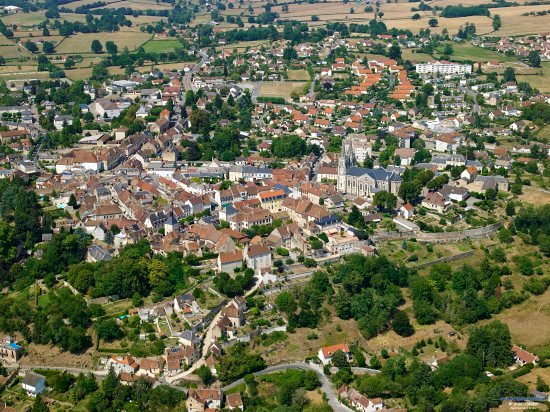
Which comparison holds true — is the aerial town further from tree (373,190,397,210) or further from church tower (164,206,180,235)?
tree (373,190,397,210)

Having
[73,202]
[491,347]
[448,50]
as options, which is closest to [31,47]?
[448,50]

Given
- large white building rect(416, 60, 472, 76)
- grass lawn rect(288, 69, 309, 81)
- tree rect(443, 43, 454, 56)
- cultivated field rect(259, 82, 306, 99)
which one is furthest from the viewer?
tree rect(443, 43, 454, 56)

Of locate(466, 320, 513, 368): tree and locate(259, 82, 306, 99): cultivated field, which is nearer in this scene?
locate(466, 320, 513, 368): tree

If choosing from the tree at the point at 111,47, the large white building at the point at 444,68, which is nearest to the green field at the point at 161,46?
the tree at the point at 111,47

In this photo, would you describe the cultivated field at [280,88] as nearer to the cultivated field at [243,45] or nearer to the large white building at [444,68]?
the large white building at [444,68]

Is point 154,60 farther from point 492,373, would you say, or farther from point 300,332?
point 492,373

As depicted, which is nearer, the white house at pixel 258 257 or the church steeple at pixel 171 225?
the white house at pixel 258 257

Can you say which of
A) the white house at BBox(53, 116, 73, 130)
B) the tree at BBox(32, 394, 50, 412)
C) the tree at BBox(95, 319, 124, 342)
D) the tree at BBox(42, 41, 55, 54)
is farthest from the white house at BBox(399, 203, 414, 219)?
the tree at BBox(42, 41, 55, 54)
